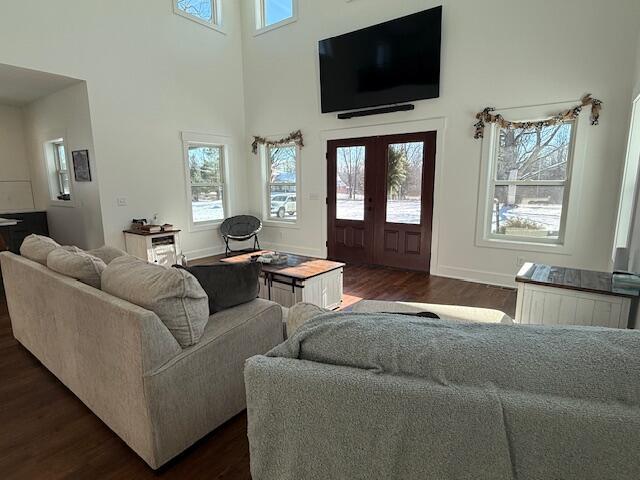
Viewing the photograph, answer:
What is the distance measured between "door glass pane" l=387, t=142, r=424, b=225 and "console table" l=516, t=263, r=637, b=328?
2399mm

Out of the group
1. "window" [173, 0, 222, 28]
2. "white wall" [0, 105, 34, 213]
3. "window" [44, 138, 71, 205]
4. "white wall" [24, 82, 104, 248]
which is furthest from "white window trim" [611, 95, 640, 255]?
"white wall" [0, 105, 34, 213]

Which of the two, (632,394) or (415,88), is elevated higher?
(415,88)

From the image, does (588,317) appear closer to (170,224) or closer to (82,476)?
(82,476)

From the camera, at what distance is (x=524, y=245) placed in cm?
412

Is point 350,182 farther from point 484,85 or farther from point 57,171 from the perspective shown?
point 57,171

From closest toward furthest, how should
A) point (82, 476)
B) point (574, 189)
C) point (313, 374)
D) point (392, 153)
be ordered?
point (313, 374) → point (82, 476) → point (574, 189) → point (392, 153)

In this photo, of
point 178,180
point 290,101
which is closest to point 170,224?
point 178,180

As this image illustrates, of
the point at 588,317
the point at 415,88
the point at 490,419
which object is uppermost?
the point at 415,88

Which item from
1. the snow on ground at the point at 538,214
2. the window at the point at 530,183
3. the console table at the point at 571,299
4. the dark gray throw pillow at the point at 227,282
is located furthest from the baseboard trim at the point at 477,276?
the dark gray throw pillow at the point at 227,282

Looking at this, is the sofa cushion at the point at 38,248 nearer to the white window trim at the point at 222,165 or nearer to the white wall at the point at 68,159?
the white wall at the point at 68,159

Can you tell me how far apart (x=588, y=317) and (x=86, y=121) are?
234 inches

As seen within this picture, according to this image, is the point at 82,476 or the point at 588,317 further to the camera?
the point at 588,317

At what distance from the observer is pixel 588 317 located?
89.7 inches

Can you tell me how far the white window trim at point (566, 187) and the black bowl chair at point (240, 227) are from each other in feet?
12.0
